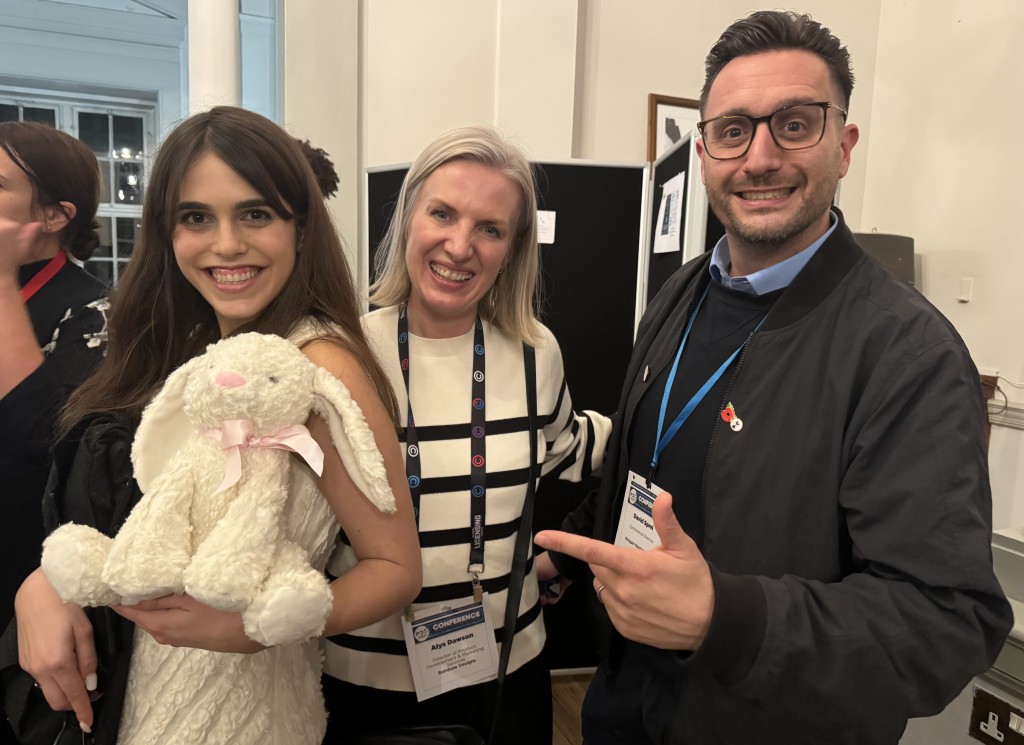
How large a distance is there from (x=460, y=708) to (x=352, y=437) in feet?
2.57

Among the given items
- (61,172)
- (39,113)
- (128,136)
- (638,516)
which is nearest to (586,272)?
(638,516)

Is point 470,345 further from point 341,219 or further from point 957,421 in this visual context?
point 341,219

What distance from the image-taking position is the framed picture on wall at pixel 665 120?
3.12m

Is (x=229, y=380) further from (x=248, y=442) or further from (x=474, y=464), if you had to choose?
(x=474, y=464)

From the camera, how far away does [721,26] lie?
321cm

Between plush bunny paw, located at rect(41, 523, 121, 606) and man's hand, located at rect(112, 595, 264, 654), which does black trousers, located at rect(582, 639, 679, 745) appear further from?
plush bunny paw, located at rect(41, 523, 121, 606)

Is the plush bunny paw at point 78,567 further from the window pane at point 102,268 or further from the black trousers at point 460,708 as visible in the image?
the window pane at point 102,268

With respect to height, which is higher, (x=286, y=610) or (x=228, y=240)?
(x=228, y=240)

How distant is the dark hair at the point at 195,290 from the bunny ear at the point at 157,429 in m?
0.18

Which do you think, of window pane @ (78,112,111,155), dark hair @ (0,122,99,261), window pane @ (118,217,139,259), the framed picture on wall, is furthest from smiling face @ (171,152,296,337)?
window pane @ (78,112,111,155)

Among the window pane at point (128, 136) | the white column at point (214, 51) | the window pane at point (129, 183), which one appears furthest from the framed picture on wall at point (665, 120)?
the window pane at point (128, 136)

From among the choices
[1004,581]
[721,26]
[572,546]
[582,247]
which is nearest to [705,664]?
[572,546]

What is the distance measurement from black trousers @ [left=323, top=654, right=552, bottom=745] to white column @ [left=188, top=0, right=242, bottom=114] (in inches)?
93.0

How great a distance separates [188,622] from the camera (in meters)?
0.73
